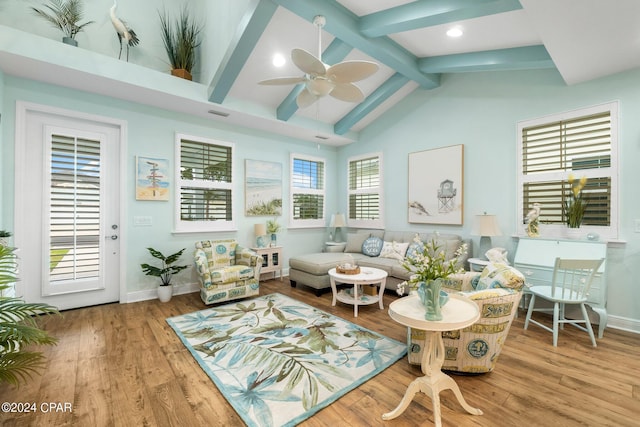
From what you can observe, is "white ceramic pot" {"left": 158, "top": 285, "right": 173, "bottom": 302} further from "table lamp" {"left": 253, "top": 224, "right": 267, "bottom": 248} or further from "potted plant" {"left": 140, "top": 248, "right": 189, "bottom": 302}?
"table lamp" {"left": 253, "top": 224, "right": 267, "bottom": 248}

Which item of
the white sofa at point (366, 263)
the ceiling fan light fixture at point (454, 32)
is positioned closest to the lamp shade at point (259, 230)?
the white sofa at point (366, 263)

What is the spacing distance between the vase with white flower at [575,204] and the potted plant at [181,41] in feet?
17.6

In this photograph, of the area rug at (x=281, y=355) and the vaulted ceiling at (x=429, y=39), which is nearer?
the area rug at (x=281, y=355)

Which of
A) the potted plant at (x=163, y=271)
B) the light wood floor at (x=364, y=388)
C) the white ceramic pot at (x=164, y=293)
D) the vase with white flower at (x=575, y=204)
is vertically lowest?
the light wood floor at (x=364, y=388)

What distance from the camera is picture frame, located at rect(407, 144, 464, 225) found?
14.6ft

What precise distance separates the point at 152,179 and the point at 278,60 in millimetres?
2558

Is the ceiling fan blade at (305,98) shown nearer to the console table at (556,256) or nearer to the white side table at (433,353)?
the white side table at (433,353)

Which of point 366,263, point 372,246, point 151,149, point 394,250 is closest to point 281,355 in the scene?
point 366,263

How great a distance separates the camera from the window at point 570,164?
3172mm

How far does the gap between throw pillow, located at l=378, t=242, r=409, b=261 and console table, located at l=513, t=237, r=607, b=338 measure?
159 cm

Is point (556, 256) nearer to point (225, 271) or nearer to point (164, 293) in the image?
point (225, 271)

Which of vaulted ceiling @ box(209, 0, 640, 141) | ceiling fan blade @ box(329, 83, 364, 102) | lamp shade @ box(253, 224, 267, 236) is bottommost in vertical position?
lamp shade @ box(253, 224, 267, 236)

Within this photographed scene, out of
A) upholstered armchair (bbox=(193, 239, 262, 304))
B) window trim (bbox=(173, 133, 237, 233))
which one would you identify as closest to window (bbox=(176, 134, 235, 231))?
window trim (bbox=(173, 133, 237, 233))

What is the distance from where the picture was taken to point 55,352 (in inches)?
102
